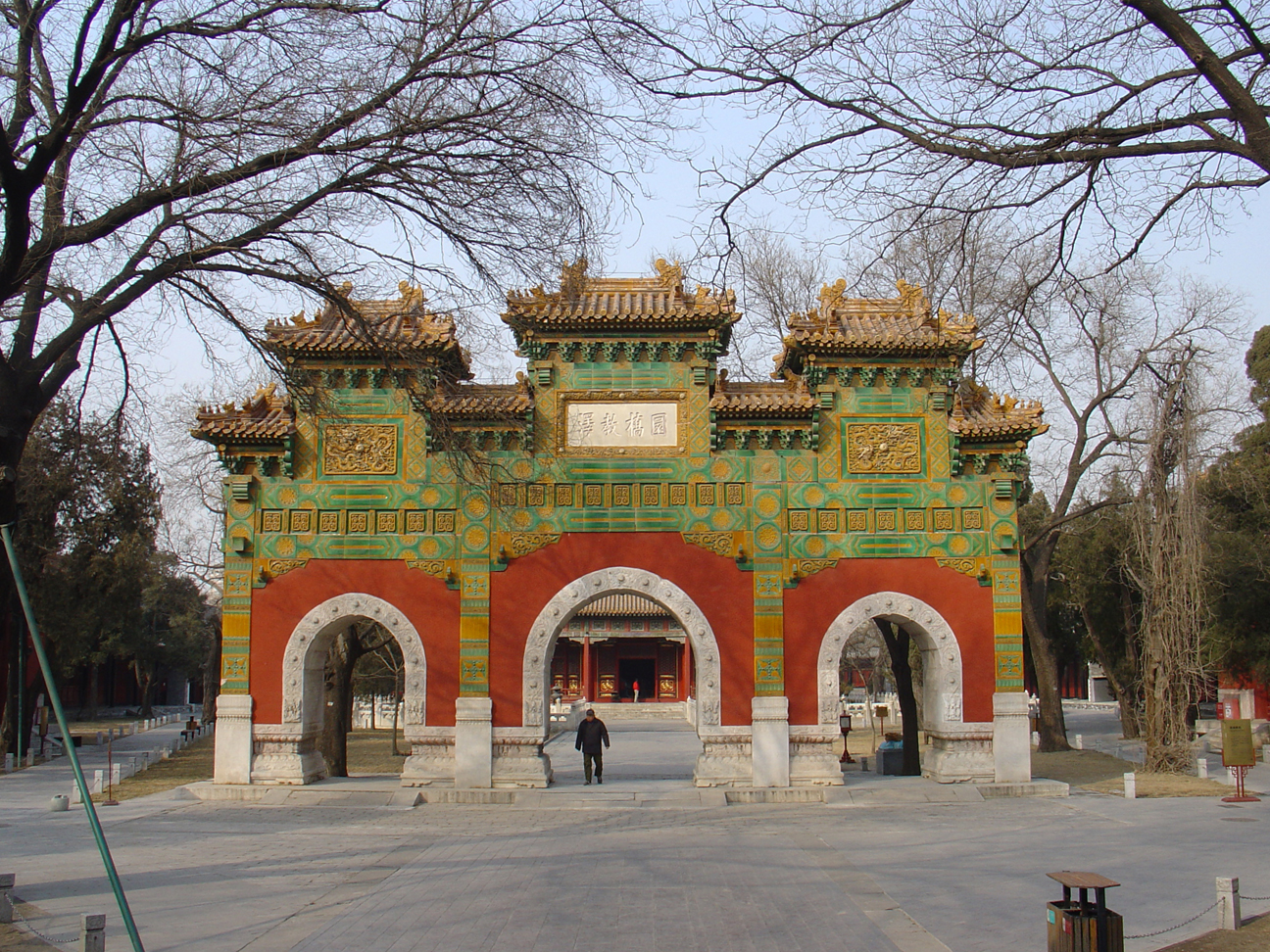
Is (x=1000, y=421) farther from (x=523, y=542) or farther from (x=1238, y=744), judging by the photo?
(x=523, y=542)

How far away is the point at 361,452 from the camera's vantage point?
1820 centimetres

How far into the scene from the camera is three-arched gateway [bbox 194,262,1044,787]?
17.6 m

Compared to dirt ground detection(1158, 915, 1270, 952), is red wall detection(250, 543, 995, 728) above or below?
above

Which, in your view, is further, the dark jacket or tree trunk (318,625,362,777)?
tree trunk (318,625,362,777)

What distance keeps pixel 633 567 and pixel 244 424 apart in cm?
662

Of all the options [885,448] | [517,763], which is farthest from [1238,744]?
[517,763]

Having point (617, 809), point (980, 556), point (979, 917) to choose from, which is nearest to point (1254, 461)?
point (980, 556)

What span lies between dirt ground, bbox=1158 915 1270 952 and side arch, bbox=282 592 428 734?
468 inches

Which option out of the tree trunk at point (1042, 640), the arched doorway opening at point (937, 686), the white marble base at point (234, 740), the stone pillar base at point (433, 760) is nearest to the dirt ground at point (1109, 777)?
the tree trunk at point (1042, 640)

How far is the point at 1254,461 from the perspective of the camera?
28.7 metres

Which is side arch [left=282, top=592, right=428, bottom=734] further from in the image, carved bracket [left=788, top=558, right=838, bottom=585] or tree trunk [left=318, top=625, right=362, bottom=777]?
carved bracket [left=788, top=558, right=838, bottom=585]

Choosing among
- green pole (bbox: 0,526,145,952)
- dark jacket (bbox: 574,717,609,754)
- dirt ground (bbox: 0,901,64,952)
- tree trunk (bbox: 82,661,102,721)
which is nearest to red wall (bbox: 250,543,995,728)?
dark jacket (bbox: 574,717,609,754)

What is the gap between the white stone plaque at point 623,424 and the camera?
18234 millimetres

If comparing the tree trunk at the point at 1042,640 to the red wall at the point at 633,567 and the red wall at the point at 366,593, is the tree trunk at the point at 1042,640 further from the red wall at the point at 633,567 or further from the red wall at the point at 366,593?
the red wall at the point at 366,593
